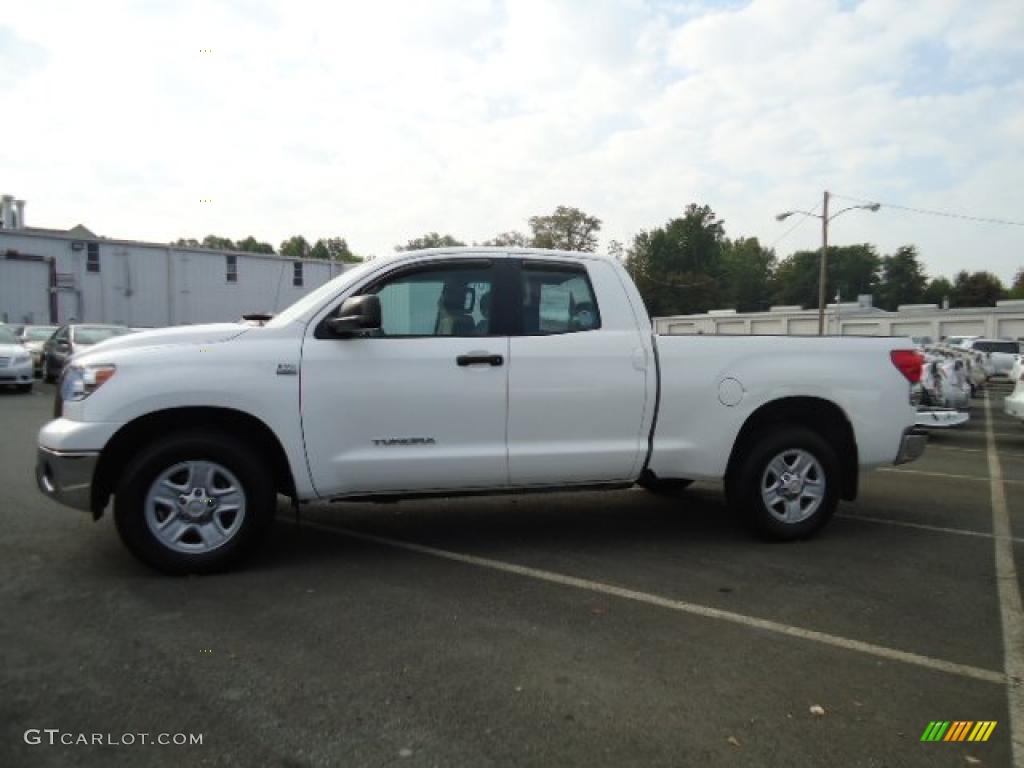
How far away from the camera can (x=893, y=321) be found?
45531 mm

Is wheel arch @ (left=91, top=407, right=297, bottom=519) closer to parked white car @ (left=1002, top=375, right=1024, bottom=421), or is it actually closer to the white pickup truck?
the white pickup truck

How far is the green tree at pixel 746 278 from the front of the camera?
3888 inches

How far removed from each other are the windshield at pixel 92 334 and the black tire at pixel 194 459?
1359 centimetres

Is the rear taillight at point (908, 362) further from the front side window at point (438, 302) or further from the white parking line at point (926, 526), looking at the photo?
the front side window at point (438, 302)

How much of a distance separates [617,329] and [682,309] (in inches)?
Result: 3221

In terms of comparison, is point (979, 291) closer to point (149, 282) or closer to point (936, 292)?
point (936, 292)

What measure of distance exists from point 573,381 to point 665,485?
205cm

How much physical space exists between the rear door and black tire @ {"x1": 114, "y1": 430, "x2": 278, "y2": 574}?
1.51 m

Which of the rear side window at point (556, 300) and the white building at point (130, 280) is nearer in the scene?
the rear side window at point (556, 300)

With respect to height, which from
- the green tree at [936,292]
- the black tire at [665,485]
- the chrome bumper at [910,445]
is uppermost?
the green tree at [936,292]

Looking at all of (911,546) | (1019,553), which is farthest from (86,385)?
(1019,553)

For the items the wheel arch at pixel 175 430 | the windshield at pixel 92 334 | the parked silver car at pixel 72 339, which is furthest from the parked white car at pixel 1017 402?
the windshield at pixel 92 334

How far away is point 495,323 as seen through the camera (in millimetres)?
4723

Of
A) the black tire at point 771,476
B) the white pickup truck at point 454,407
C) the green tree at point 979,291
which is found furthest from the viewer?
the green tree at point 979,291
